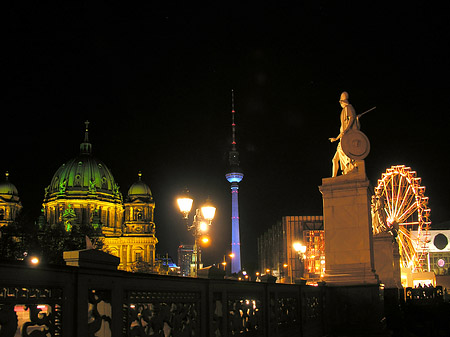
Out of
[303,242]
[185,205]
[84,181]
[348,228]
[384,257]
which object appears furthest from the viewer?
[84,181]

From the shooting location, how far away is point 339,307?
16.2 meters

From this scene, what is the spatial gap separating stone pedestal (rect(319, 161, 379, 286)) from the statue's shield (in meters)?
0.64

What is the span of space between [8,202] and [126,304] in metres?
152

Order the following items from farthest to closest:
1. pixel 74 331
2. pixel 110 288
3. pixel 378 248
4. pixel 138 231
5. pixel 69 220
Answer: pixel 138 231 → pixel 69 220 → pixel 378 248 → pixel 110 288 → pixel 74 331

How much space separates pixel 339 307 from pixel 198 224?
9063mm

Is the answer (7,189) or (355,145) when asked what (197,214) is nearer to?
(355,145)

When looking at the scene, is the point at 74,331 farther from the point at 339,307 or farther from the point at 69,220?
the point at 69,220

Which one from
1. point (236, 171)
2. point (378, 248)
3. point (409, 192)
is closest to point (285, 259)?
point (236, 171)

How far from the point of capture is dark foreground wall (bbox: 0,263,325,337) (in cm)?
418

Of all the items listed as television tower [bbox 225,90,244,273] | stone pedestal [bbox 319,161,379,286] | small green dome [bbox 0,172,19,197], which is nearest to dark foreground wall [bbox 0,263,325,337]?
stone pedestal [bbox 319,161,379,286]

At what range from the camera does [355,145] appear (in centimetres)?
1845

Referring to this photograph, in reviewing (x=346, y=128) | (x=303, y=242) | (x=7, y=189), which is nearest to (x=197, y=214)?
(x=346, y=128)

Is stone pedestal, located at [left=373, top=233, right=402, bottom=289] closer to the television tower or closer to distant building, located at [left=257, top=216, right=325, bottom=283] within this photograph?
distant building, located at [left=257, top=216, right=325, bottom=283]

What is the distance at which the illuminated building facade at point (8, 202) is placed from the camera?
145250mm
